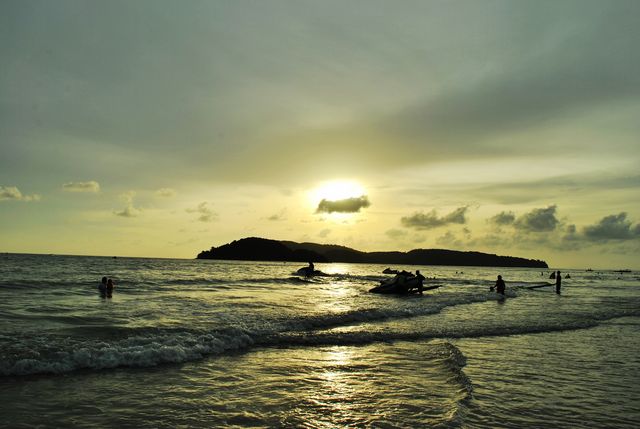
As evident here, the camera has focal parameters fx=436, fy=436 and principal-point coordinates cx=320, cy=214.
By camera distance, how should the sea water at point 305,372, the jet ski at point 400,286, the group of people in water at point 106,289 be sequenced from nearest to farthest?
the sea water at point 305,372, the group of people in water at point 106,289, the jet ski at point 400,286

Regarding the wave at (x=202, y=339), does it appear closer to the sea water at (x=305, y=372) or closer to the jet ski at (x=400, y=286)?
the sea water at (x=305, y=372)

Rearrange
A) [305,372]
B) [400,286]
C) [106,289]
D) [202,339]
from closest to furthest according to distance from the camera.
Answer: [305,372] → [202,339] → [106,289] → [400,286]

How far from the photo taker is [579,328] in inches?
829

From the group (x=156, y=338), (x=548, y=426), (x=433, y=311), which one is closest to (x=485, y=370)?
(x=548, y=426)

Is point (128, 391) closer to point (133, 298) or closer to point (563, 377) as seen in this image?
point (563, 377)

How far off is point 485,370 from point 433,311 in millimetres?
16051

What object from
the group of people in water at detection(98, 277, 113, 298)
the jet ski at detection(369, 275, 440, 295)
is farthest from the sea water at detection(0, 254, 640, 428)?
the jet ski at detection(369, 275, 440, 295)

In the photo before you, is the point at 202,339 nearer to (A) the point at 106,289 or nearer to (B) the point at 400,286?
(A) the point at 106,289

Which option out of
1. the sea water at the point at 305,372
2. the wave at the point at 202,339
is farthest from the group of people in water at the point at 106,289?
the wave at the point at 202,339

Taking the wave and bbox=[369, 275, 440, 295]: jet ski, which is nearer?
the wave

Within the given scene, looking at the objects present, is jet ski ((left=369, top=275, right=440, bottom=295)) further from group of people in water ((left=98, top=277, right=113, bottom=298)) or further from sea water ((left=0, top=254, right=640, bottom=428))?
group of people in water ((left=98, top=277, right=113, bottom=298))

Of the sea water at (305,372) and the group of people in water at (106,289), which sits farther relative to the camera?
the group of people in water at (106,289)

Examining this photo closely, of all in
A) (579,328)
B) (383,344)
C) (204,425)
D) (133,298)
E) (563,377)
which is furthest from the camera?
(133,298)

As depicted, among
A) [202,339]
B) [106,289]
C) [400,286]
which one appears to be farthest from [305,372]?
[400,286]
